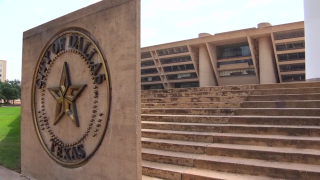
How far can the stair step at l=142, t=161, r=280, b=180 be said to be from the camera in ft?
11.7

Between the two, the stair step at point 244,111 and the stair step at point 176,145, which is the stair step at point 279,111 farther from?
the stair step at point 176,145

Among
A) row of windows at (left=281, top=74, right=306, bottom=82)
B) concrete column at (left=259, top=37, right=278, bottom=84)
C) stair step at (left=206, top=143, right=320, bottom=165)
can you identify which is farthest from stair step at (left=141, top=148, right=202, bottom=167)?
row of windows at (left=281, top=74, right=306, bottom=82)

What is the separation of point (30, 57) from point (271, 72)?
1454 inches

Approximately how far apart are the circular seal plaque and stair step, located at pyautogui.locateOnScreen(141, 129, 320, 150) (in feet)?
5.59

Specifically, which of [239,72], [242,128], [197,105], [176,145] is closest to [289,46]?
[239,72]

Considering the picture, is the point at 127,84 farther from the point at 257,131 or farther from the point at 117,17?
the point at 257,131

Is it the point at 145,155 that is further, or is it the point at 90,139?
the point at 145,155

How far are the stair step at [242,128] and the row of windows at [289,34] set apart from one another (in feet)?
111

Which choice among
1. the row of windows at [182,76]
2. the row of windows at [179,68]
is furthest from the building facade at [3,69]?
the row of windows at [182,76]

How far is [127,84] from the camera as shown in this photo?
3568mm

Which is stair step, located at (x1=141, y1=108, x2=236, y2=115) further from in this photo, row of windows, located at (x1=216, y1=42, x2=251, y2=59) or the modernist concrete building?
row of windows, located at (x1=216, y1=42, x2=251, y2=59)

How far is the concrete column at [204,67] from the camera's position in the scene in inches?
1670

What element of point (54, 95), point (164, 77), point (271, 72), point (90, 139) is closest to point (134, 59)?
point (90, 139)

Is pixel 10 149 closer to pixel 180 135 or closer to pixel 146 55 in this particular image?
pixel 180 135
